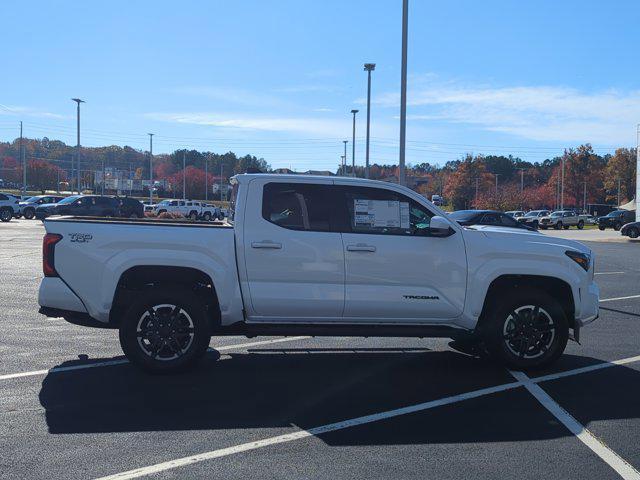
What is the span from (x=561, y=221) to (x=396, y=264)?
5945 cm

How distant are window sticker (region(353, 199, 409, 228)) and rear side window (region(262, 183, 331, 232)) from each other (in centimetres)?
32

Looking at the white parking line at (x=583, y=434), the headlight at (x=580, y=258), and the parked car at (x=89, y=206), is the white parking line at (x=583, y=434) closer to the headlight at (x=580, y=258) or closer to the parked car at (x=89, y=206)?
the headlight at (x=580, y=258)

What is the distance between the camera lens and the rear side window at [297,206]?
7199 millimetres

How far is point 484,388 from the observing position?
6867 millimetres

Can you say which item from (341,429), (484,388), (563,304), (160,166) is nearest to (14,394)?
(341,429)

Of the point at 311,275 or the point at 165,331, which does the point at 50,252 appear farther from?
the point at 311,275

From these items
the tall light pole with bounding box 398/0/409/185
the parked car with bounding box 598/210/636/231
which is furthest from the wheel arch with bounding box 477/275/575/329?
the parked car with bounding box 598/210/636/231

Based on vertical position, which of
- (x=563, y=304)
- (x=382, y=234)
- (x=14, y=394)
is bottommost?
(x=14, y=394)

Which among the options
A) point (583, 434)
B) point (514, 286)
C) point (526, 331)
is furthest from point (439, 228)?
→ point (583, 434)

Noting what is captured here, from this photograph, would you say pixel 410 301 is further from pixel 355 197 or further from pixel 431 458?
pixel 431 458

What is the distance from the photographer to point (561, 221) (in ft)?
206

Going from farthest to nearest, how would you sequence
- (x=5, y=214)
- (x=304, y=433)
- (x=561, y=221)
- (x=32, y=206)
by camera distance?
(x=561, y=221) → (x=32, y=206) → (x=5, y=214) → (x=304, y=433)

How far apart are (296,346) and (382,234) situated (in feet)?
7.51

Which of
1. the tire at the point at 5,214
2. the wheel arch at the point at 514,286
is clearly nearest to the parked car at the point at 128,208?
the tire at the point at 5,214
